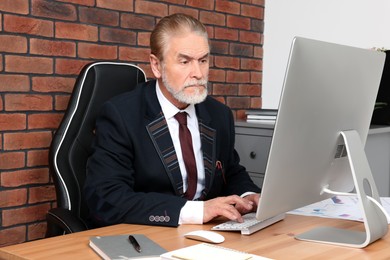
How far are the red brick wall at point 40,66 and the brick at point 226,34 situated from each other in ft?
1.61

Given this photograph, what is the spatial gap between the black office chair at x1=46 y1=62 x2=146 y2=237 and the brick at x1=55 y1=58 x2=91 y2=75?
40cm

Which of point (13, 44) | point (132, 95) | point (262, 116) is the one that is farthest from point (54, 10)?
point (262, 116)

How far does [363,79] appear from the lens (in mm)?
1570

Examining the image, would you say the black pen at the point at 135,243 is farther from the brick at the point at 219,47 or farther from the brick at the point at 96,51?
the brick at the point at 219,47

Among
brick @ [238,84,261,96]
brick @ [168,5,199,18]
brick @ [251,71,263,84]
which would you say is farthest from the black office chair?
brick @ [251,71,263,84]

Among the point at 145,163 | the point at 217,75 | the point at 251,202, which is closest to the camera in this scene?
the point at 251,202

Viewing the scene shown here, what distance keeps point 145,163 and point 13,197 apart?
0.77 meters

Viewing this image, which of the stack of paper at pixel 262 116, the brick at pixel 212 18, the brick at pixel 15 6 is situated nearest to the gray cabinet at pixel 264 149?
the stack of paper at pixel 262 116

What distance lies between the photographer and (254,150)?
3.08 meters

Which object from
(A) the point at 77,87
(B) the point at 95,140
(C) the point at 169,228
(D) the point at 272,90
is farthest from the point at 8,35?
(D) the point at 272,90

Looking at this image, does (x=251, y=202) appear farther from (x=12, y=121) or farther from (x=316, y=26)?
(x=316, y=26)

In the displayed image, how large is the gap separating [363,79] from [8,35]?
1439mm

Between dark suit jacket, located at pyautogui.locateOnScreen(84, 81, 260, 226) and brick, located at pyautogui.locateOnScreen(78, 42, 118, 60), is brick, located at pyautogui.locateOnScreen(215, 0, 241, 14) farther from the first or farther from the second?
dark suit jacket, located at pyautogui.locateOnScreen(84, 81, 260, 226)

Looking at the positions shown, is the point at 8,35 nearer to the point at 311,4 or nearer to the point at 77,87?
the point at 77,87
